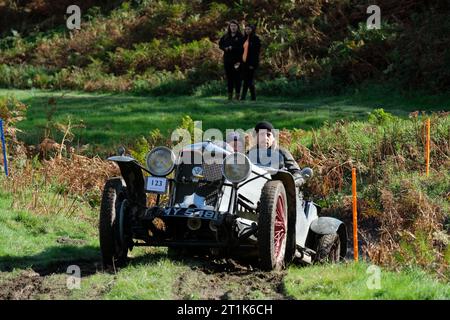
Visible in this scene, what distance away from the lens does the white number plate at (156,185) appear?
10039mm

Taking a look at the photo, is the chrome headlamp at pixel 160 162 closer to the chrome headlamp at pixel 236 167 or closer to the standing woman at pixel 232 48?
the chrome headlamp at pixel 236 167

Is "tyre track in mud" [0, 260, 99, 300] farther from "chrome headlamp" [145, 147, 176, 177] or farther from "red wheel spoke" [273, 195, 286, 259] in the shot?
"red wheel spoke" [273, 195, 286, 259]

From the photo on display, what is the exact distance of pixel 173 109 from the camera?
21281 mm

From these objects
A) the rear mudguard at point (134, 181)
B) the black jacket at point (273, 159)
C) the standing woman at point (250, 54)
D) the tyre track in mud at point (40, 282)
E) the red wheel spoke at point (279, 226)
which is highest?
the standing woman at point (250, 54)

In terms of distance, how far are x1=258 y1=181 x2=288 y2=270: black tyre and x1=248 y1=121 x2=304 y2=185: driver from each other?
1.34 m

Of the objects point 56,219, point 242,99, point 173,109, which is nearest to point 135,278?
point 56,219

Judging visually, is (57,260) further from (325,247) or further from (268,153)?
(325,247)

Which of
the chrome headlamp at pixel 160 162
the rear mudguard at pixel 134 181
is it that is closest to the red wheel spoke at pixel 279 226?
the chrome headlamp at pixel 160 162

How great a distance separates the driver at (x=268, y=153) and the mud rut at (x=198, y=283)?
1486mm

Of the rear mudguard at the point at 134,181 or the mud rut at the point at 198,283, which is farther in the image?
the rear mudguard at the point at 134,181

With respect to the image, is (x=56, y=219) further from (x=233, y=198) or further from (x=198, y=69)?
(x=198, y=69)

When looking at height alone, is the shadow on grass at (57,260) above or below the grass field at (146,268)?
below

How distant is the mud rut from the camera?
27.5ft
